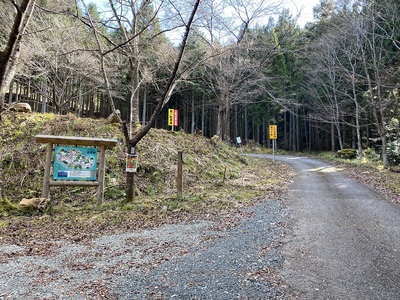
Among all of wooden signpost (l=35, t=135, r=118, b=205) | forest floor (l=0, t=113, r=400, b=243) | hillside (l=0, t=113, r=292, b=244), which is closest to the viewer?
forest floor (l=0, t=113, r=400, b=243)

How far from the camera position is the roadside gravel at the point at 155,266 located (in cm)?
249

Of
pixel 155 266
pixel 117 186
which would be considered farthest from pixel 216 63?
pixel 155 266

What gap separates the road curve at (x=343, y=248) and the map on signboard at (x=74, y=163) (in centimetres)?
426

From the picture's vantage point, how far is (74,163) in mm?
5961

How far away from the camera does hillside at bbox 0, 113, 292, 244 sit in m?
5.07

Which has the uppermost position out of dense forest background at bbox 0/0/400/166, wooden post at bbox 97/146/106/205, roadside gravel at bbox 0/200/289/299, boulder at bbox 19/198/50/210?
dense forest background at bbox 0/0/400/166

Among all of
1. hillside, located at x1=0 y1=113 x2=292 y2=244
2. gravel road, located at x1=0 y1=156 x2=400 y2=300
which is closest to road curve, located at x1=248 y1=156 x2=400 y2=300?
gravel road, located at x1=0 y1=156 x2=400 y2=300

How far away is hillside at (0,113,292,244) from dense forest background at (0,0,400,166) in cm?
143

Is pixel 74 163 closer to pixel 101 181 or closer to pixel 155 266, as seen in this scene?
pixel 101 181

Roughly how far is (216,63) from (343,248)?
1042 cm

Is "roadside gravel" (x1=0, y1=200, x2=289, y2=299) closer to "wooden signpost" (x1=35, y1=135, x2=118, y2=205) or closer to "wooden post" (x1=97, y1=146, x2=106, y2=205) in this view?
"wooden post" (x1=97, y1=146, x2=106, y2=205)

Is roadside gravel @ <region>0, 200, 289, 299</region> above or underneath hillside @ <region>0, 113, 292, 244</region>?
underneath

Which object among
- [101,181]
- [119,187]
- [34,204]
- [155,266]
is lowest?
[155,266]

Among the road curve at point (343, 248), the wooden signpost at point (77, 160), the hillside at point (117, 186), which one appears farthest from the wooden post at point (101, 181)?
the road curve at point (343, 248)
